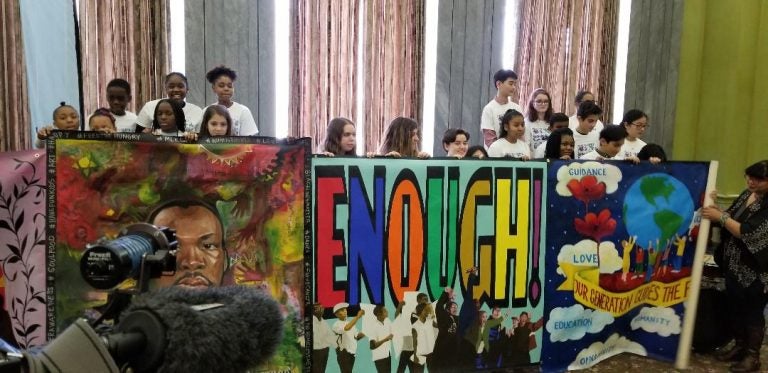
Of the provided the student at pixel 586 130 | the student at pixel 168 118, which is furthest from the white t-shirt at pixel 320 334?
the student at pixel 586 130

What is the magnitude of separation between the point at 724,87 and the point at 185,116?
19.8ft

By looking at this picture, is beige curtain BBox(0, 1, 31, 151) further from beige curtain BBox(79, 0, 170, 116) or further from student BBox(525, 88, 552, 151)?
student BBox(525, 88, 552, 151)

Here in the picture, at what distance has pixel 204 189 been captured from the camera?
2.71 m

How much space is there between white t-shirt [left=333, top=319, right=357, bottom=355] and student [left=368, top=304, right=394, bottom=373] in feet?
0.32

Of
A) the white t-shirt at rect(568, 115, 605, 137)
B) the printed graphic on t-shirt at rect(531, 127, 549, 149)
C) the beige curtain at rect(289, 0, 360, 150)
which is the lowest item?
the printed graphic on t-shirt at rect(531, 127, 549, 149)

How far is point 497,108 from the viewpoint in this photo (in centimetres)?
566

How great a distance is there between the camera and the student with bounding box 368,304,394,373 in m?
3.12

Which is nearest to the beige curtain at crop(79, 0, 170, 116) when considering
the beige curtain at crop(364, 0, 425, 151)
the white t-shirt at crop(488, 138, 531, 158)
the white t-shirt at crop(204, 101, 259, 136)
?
the white t-shirt at crop(204, 101, 259, 136)

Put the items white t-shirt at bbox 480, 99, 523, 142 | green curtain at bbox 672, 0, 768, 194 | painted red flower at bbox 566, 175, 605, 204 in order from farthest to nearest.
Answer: green curtain at bbox 672, 0, 768, 194, white t-shirt at bbox 480, 99, 523, 142, painted red flower at bbox 566, 175, 605, 204

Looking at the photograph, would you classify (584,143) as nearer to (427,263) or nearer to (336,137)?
(336,137)

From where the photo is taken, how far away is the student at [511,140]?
474cm

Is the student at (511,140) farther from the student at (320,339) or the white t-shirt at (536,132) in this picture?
the student at (320,339)

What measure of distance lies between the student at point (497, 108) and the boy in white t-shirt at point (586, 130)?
63 cm

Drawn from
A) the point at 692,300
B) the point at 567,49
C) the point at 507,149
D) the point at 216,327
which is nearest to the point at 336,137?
the point at 507,149
